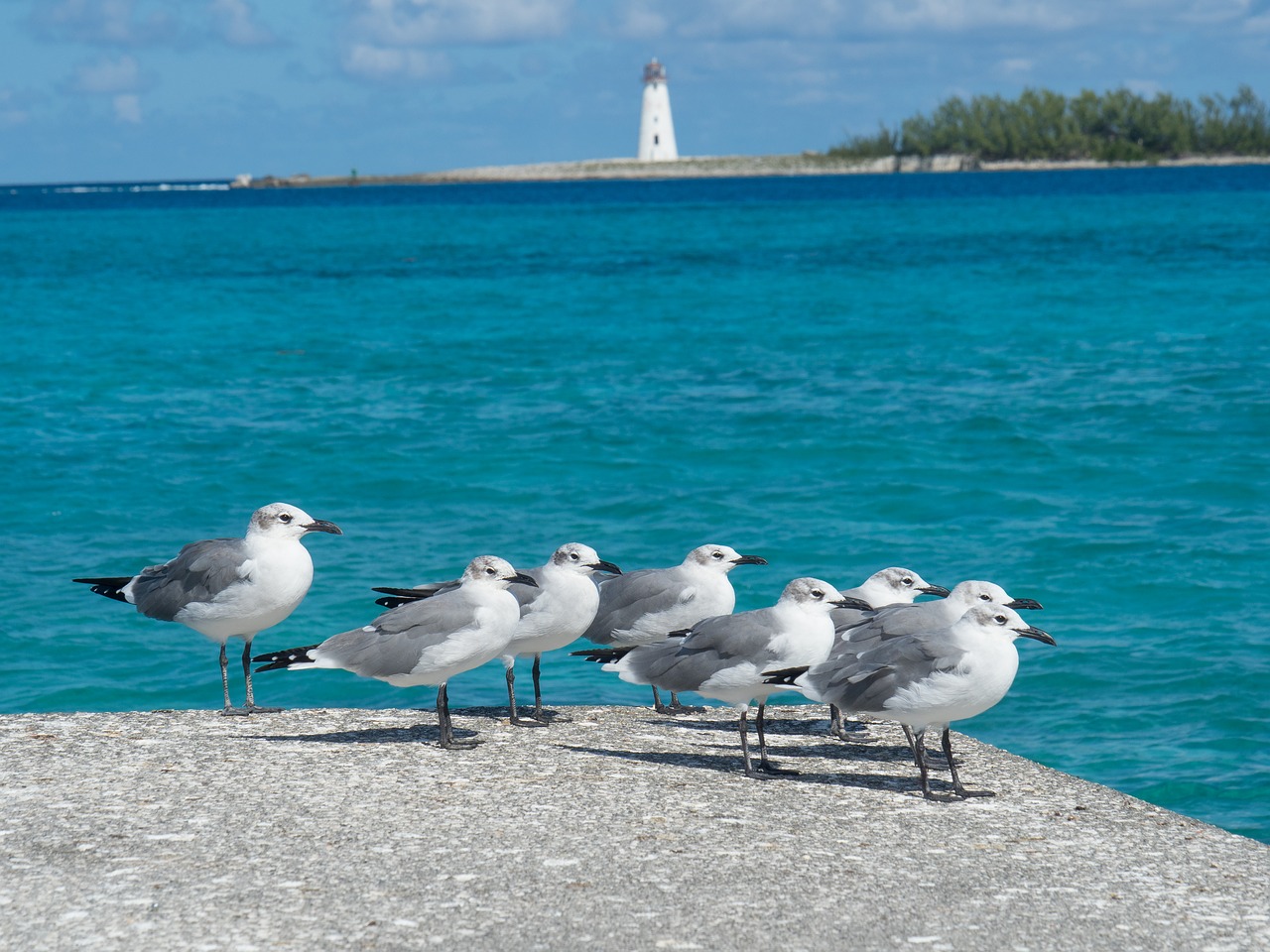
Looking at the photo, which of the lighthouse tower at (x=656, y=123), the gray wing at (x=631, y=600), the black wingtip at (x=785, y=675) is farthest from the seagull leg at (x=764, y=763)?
the lighthouse tower at (x=656, y=123)

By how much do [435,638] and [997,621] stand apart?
10.1ft

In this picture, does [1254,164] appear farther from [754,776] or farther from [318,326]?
[754,776]

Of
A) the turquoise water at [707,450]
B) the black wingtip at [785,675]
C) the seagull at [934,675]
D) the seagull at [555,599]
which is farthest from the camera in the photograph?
the turquoise water at [707,450]

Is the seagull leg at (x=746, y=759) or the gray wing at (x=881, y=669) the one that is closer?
the gray wing at (x=881, y=669)

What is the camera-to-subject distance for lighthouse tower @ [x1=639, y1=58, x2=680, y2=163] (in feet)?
540

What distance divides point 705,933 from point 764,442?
19.3m

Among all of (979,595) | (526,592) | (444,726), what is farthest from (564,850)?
(979,595)

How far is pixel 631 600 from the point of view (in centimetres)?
1035

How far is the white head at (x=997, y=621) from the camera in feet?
27.4

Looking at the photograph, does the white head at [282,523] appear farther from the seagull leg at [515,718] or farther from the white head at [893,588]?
the white head at [893,588]

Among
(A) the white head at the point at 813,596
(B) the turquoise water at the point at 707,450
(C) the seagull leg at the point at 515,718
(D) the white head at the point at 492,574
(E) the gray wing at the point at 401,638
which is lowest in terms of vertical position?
(B) the turquoise water at the point at 707,450

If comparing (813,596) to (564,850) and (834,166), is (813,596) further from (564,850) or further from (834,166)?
(834,166)

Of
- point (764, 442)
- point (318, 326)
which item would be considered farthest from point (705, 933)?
point (318, 326)

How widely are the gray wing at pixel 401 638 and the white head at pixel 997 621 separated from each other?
2.73m
